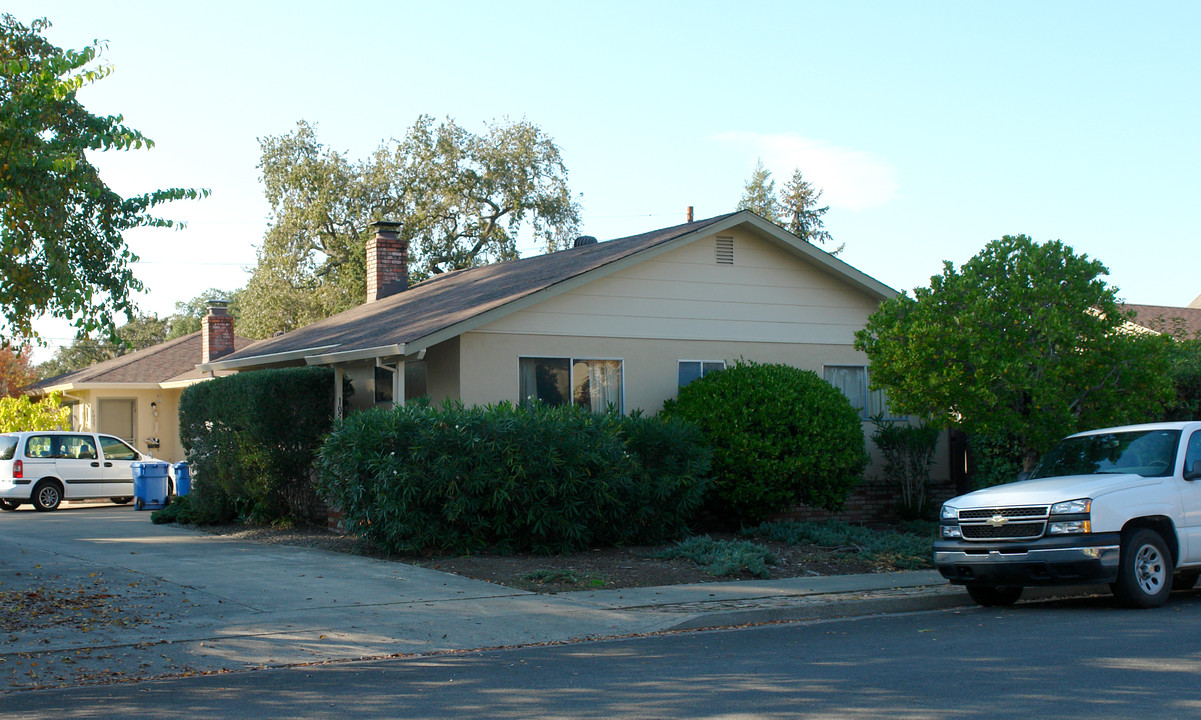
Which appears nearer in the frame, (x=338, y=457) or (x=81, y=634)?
(x=81, y=634)

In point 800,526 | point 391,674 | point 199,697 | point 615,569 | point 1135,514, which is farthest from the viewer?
point 800,526

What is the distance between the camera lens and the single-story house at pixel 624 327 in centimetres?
1570

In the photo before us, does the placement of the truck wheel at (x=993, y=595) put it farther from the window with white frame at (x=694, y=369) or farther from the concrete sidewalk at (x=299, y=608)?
the window with white frame at (x=694, y=369)

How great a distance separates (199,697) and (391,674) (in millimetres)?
1305

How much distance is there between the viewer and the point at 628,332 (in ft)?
55.2

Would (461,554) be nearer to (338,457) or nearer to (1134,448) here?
(338,457)

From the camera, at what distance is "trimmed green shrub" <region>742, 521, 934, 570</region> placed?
1361cm

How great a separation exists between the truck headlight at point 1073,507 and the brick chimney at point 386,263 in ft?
56.7

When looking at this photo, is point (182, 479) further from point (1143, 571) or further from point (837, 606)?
point (1143, 571)

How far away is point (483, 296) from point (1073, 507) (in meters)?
9.72

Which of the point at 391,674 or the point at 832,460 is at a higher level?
the point at 832,460

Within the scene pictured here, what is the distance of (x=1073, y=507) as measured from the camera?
991 centimetres

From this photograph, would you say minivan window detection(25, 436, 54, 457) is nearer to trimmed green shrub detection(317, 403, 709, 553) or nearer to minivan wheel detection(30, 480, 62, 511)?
minivan wheel detection(30, 480, 62, 511)

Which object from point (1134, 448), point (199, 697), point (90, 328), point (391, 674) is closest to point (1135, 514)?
point (1134, 448)
